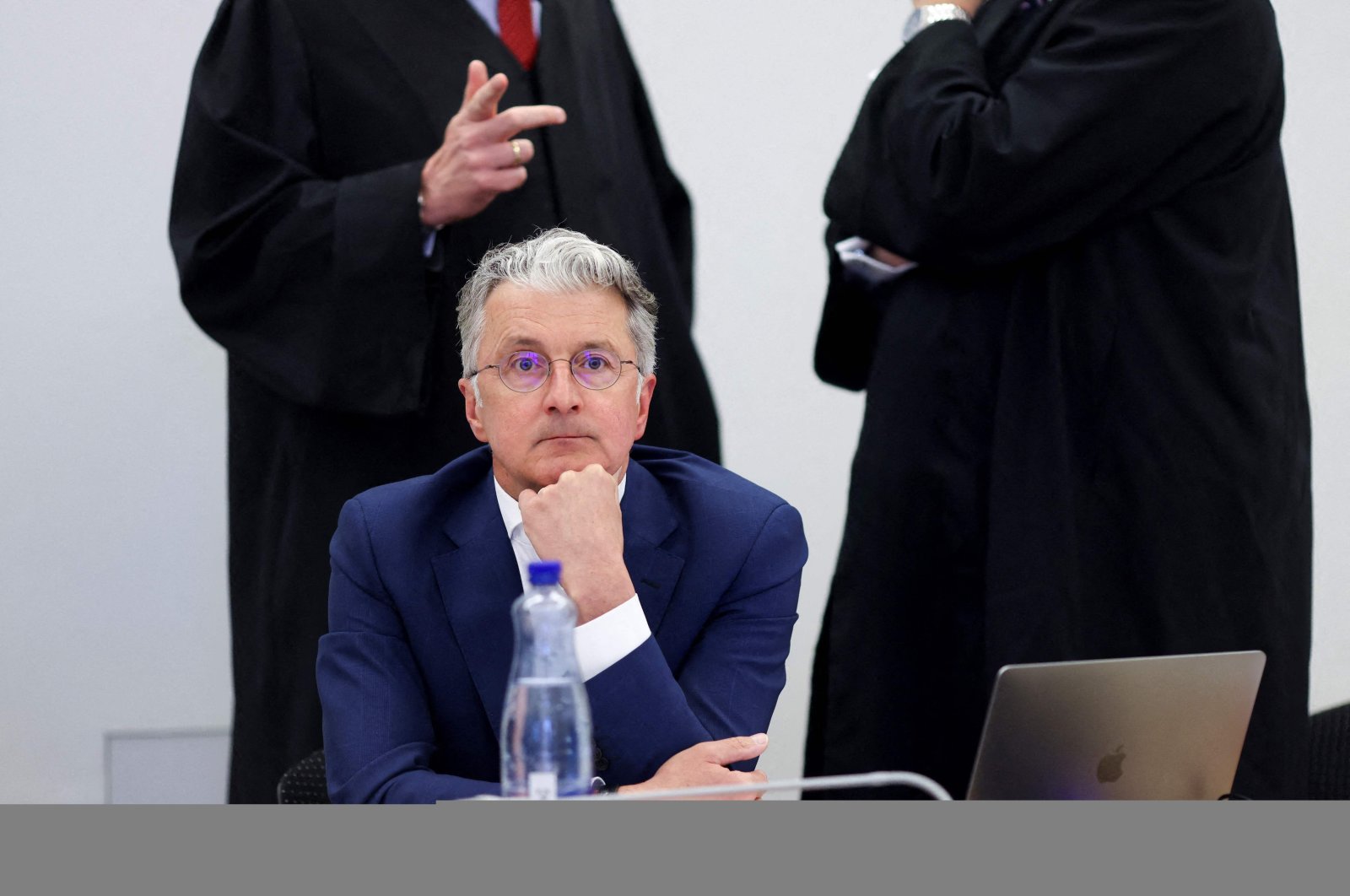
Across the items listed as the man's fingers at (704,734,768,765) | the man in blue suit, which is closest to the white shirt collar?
the man in blue suit

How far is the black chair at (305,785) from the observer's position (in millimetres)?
2066

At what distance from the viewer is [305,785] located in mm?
2072

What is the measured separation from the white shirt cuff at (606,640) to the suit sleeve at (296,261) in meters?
0.98

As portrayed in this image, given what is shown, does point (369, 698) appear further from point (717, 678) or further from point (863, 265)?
point (863, 265)

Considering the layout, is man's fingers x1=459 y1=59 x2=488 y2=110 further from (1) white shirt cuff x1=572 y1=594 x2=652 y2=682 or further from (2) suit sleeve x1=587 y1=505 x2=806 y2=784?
(1) white shirt cuff x1=572 y1=594 x2=652 y2=682

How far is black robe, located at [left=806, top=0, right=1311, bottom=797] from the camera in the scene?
2.40 m

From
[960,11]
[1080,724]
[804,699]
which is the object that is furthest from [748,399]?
[1080,724]

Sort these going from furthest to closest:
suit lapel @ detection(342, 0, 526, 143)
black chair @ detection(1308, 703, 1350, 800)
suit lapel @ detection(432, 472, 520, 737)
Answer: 1. suit lapel @ detection(342, 0, 526, 143)
2. black chair @ detection(1308, 703, 1350, 800)
3. suit lapel @ detection(432, 472, 520, 737)

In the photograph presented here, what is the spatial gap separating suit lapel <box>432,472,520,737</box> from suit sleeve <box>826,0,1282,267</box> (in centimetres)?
95

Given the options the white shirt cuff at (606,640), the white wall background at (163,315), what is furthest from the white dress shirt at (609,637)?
the white wall background at (163,315)

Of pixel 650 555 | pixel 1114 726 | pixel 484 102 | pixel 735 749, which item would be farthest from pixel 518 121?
pixel 1114 726

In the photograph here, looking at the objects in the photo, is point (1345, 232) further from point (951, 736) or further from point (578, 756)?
point (578, 756)

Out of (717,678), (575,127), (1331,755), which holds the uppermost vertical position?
(575,127)

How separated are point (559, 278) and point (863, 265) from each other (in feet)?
3.22
